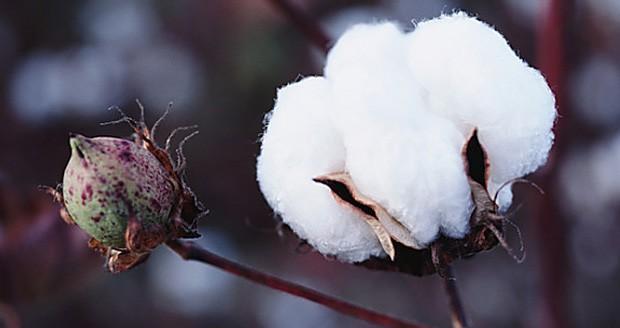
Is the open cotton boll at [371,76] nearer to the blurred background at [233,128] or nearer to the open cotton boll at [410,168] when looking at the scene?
the open cotton boll at [410,168]

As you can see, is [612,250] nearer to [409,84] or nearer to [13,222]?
[13,222]

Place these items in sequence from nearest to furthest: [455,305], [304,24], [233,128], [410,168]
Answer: [410,168], [455,305], [304,24], [233,128]

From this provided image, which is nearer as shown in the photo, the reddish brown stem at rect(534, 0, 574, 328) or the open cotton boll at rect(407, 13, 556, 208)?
the open cotton boll at rect(407, 13, 556, 208)

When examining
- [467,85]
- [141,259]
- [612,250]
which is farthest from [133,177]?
[612,250]

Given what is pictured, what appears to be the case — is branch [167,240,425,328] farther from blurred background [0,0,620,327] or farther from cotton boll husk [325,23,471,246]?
blurred background [0,0,620,327]

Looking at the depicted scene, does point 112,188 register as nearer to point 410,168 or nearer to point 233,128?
point 410,168

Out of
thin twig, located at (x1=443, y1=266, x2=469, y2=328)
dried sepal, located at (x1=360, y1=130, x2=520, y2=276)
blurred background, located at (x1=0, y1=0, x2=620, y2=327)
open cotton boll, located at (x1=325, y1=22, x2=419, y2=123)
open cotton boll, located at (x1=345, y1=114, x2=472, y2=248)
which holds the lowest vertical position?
blurred background, located at (x1=0, y1=0, x2=620, y2=327)

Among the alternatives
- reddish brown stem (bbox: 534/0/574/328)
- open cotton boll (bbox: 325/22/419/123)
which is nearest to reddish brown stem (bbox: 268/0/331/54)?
reddish brown stem (bbox: 534/0/574/328)


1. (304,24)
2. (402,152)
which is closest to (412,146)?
(402,152)
